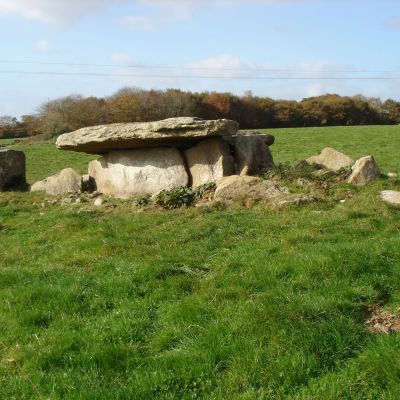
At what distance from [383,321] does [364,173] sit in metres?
8.32

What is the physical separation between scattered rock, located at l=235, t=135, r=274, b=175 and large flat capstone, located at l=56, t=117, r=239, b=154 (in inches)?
41.9

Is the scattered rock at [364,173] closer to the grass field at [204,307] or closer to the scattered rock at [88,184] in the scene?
the grass field at [204,307]

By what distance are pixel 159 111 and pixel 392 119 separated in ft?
136

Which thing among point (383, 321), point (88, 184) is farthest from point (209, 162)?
point (383, 321)

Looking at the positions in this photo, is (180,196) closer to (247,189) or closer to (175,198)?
(175,198)

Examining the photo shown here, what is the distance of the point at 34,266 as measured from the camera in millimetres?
8289

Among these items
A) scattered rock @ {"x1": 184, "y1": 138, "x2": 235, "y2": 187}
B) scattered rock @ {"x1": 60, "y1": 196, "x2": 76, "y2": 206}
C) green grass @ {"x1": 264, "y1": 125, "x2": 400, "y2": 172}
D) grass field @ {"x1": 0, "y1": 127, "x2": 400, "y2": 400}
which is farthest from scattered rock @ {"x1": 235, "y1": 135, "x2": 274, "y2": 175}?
green grass @ {"x1": 264, "y1": 125, "x2": 400, "y2": 172}

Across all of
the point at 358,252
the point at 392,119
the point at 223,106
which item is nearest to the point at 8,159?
the point at 358,252

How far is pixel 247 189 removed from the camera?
12406mm

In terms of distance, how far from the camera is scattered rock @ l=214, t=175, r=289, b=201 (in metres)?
12.2

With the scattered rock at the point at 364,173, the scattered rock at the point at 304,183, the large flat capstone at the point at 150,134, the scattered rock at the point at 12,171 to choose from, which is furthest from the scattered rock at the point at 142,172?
the scattered rock at the point at 364,173

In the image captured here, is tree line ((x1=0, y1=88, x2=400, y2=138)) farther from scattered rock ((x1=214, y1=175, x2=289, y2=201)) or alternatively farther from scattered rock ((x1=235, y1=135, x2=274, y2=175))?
scattered rock ((x1=214, y1=175, x2=289, y2=201))

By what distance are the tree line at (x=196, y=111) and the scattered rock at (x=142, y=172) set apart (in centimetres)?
2879

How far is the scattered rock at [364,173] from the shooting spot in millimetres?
13141
